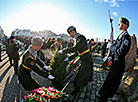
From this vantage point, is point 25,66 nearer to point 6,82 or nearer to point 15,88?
point 15,88

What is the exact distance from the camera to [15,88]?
437cm

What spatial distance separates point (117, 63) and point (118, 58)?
140 millimetres

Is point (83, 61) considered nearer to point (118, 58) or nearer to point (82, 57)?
point (82, 57)

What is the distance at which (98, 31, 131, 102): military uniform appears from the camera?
2586mm

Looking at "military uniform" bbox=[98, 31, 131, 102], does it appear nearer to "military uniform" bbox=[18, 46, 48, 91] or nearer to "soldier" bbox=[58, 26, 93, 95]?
"soldier" bbox=[58, 26, 93, 95]

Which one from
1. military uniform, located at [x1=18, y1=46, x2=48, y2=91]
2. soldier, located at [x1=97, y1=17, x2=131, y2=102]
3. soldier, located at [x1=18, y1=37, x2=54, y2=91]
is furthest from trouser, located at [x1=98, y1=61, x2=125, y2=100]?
military uniform, located at [x1=18, y1=46, x2=48, y2=91]

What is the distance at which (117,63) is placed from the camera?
9.11 feet

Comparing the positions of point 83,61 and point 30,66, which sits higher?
point 30,66

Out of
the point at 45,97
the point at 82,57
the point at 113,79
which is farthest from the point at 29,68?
the point at 113,79

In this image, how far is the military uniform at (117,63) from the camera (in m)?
2.59

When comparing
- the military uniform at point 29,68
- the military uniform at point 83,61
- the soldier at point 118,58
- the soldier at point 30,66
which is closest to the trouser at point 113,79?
the soldier at point 118,58

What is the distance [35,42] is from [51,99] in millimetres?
1542

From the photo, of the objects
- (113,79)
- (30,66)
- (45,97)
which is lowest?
(113,79)

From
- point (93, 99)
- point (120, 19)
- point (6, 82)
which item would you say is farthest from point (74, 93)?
point (6, 82)
